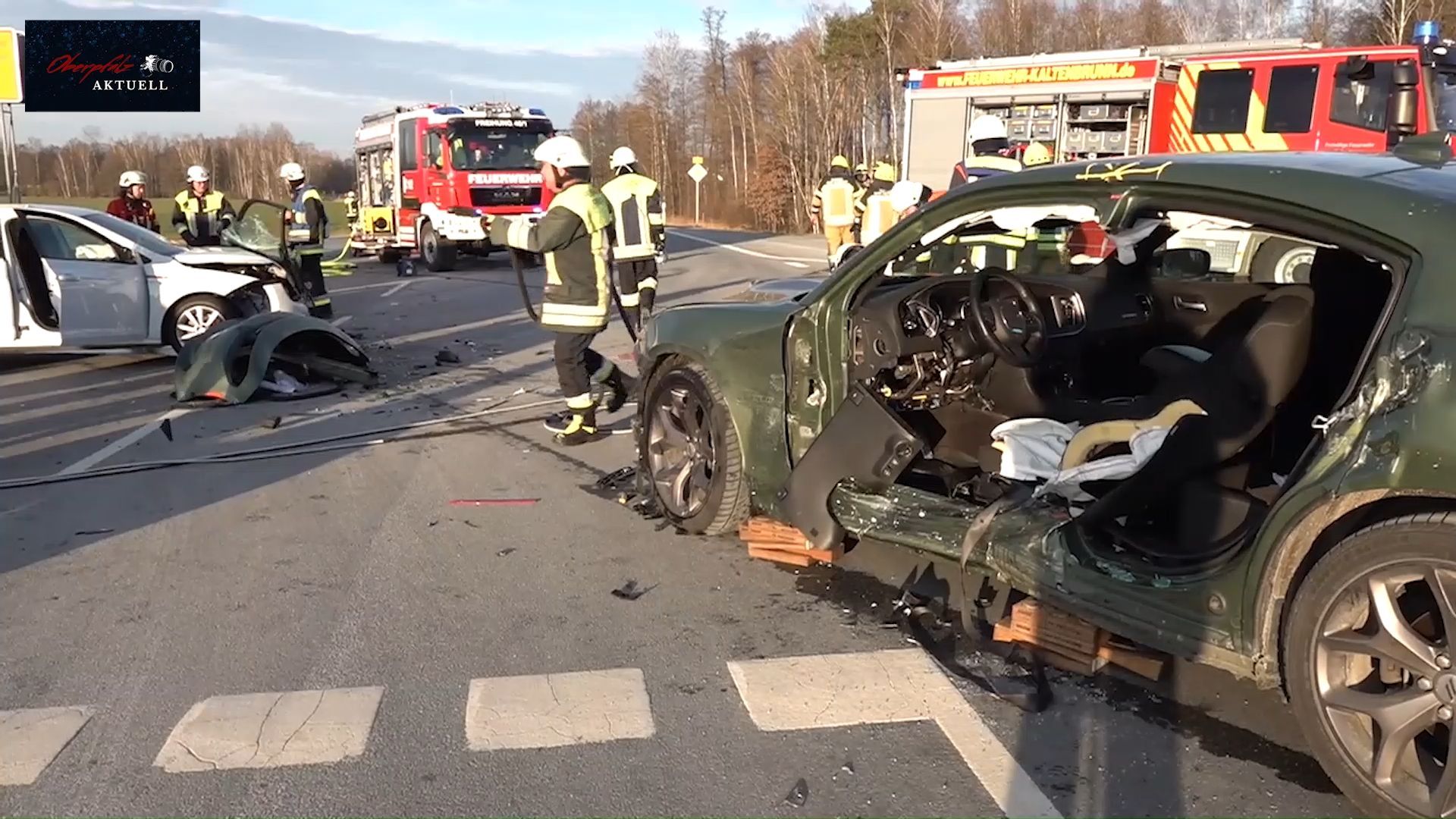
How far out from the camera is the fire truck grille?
20500 mm

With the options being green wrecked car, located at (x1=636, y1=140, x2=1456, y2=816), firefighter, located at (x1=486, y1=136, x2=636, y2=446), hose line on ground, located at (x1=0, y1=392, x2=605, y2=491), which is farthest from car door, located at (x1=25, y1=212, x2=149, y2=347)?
green wrecked car, located at (x1=636, y1=140, x2=1456, y2=816)

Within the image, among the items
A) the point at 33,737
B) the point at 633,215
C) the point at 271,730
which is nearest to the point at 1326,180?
the point at 271,730

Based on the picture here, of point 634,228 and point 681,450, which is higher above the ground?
point 634,228

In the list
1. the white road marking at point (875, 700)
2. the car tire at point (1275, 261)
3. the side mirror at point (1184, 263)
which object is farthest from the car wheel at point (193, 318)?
the car tire at point (1275, 261)

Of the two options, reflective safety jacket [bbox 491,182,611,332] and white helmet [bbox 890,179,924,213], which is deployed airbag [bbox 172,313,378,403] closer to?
reflective safety jacket [bbox 491,182,611,332]

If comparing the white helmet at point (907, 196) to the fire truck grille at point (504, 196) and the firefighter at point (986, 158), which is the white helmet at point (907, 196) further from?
the fire truck grille at point (504, 196)

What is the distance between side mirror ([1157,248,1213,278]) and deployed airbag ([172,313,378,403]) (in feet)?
21.2

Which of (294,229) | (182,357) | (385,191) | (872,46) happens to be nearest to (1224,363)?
(182,357)

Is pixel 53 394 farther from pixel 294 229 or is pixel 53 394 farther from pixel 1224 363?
pixel 1224 363

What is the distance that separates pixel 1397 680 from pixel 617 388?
538cm

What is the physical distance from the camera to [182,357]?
8812 mm

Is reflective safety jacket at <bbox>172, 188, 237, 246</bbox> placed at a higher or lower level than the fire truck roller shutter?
lower

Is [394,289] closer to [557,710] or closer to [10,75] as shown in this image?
[10,75]

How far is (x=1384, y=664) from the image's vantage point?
8.90 ft
